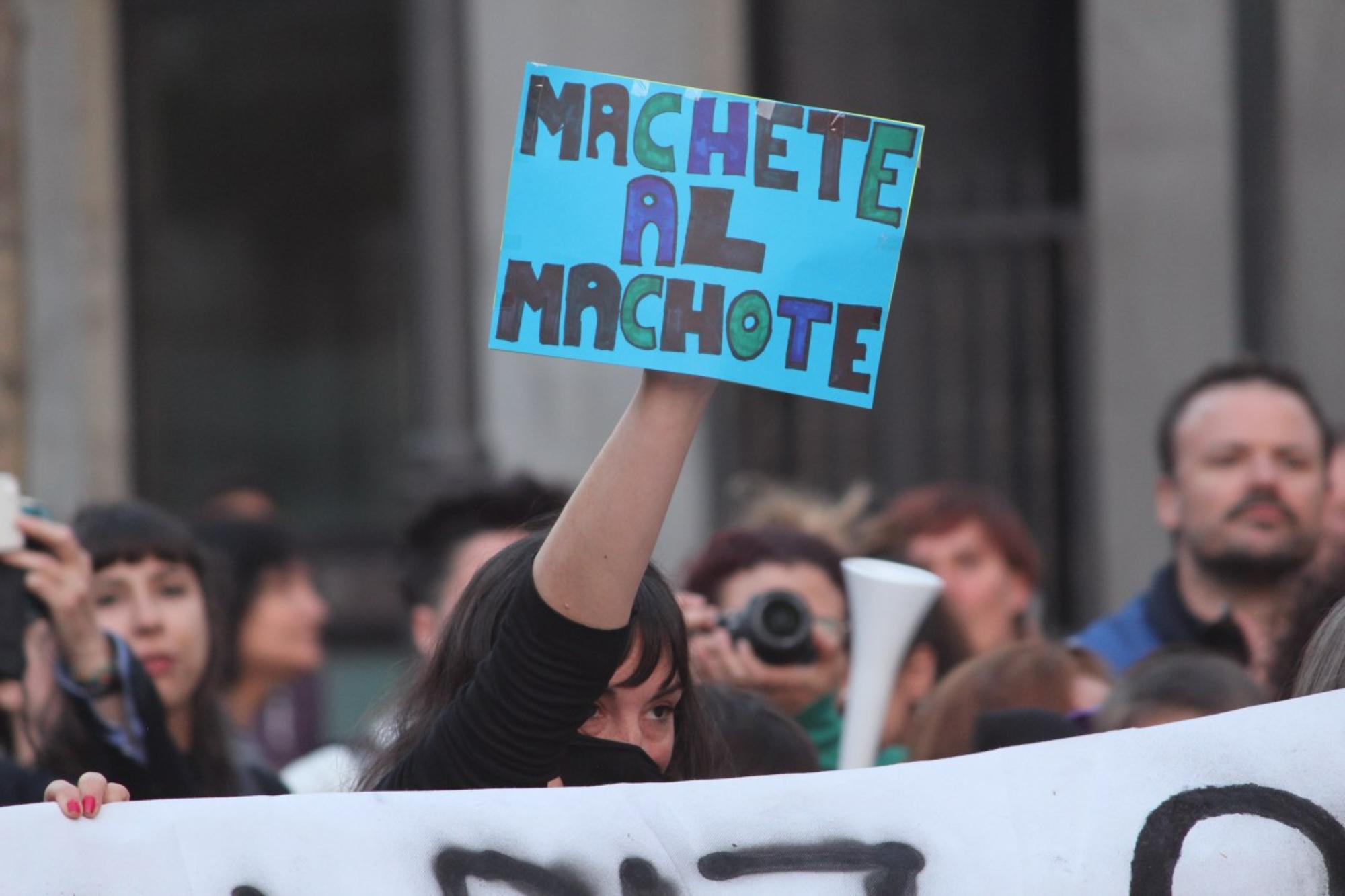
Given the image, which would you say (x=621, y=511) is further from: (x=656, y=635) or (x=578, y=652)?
(x=656, y=635)

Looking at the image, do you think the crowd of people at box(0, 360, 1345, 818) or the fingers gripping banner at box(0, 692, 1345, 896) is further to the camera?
the fingers gripping banner at box(0, 692, 1345, 896)

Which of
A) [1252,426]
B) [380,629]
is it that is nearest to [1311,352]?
[1252,426]

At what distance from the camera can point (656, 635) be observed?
204 centimetres

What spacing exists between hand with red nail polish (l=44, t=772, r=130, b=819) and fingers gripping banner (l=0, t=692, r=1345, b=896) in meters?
0.01

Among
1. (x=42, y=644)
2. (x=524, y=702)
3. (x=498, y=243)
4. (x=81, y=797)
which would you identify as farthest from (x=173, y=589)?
(x=498, y=243)

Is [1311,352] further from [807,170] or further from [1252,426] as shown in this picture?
[807,170]

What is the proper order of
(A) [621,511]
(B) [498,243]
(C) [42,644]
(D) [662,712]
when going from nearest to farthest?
(A) [621,511] → (D) [662,712] → (C) [42,644] → (B) [498,243]

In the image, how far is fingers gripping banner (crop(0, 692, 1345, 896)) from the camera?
1.94 metres

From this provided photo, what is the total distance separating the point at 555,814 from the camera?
6.42 feet

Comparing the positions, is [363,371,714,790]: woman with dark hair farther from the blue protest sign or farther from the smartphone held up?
the smartphone held up

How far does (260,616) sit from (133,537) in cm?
128

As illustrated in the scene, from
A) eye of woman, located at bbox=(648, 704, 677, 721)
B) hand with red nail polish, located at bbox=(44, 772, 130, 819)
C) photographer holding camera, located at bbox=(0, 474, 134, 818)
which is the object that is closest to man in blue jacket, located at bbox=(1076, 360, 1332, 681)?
eye of woman, located at bbox=(648, 704, 677, 721)

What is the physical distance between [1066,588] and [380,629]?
2.83 metres

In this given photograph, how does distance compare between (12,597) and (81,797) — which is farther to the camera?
(12,597)
